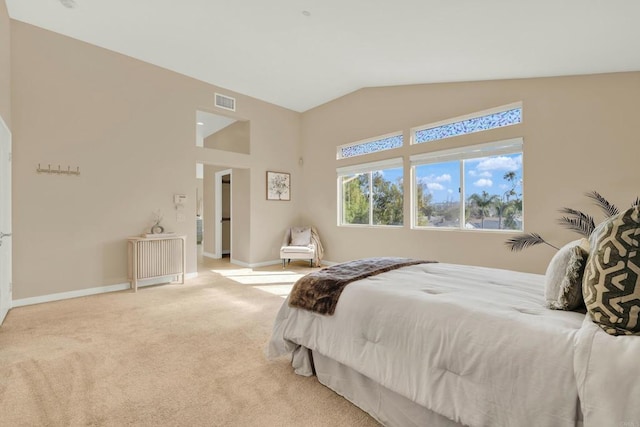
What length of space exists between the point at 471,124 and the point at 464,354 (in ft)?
12.7

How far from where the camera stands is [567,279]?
1.30 metres

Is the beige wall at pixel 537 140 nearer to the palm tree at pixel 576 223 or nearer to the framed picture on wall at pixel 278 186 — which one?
the palm tree at pixel 576 223

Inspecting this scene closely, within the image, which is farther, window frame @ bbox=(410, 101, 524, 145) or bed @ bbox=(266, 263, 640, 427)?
window frame @ bbox=(410, 101, 524, 145)

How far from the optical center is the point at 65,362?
7.25 ft

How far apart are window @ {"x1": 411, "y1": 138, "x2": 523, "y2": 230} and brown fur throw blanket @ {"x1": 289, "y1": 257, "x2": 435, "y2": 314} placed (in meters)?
2.59

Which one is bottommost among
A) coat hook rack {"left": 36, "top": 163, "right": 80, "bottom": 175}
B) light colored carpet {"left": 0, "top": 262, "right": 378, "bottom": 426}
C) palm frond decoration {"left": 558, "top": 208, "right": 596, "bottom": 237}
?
light colored carpet {"left": 0, "top": 262, "right": 378, "bottom": 426}

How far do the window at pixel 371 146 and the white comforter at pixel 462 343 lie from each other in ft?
11.7

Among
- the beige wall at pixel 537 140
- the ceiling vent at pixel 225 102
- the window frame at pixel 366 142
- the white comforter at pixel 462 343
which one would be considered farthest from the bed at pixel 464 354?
the ceiling vent at pixel 225 102

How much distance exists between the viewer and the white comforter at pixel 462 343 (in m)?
1.06

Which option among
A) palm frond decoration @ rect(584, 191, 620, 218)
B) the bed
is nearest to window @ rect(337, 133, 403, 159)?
palm frond decoration @ rect(584, 191, 620, 218)

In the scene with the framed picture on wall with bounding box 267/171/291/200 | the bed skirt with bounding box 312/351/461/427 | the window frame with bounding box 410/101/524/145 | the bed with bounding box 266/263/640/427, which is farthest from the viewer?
the framed picture on wall with bounding box 267/171/291/200

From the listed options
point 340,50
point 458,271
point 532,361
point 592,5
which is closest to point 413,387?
point 532,361

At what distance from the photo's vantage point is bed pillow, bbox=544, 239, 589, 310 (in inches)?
50.4

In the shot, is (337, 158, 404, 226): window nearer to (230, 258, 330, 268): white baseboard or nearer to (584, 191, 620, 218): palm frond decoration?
(230, 258, 330, 268): white baseboard
